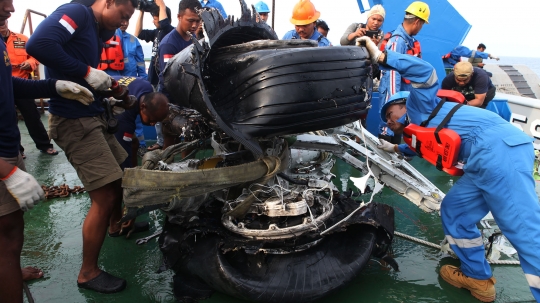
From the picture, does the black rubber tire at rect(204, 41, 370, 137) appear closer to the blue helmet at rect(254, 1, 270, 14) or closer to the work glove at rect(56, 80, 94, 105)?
the work glove at rect(56, 80, 94, 105)

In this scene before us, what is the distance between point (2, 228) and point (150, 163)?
0.78 m

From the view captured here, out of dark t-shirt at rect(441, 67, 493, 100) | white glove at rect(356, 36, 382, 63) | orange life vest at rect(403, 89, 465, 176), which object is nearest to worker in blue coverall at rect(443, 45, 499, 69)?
dark t-shirt at rect(441, 67, 493, 100)

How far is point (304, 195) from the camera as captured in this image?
7.41ft

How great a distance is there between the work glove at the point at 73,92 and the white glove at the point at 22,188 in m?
0.59

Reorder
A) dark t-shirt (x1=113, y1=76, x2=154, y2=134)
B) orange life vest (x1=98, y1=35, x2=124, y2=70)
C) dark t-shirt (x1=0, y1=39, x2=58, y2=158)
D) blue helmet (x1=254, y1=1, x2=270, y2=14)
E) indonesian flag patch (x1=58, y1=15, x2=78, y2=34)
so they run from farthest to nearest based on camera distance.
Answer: blue helmet (x1=254, y1=1, x2=270, y2=14) < orange life vest (x1=98, y1=35, x2=124, y2=70) < dark t-shirt (x1=113, y1=76, x2=154, y2=134) < indonesian flag patch (x1=58, y1=15, x2=78, y2=34) < dark t-shirt (x1=0, y1=39, x2=58, y2=158)

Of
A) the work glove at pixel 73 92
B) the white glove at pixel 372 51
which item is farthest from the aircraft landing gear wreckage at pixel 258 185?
the work glove at pixel 73 92

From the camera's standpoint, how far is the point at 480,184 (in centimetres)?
226

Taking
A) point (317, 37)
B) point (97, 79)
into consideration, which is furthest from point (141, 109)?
point (317, 37)

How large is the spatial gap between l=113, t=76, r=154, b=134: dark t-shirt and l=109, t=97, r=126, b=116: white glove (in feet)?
0.38

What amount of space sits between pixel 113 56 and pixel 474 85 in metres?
4.94

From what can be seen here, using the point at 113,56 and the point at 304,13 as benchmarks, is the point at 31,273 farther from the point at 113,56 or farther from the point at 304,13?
the point at 304,13

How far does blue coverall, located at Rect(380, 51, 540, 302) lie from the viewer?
6.91 feet

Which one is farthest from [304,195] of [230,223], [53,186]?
[53,186]

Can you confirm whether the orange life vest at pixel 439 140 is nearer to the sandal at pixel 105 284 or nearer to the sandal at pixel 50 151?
the sandal at pixel 105 284
